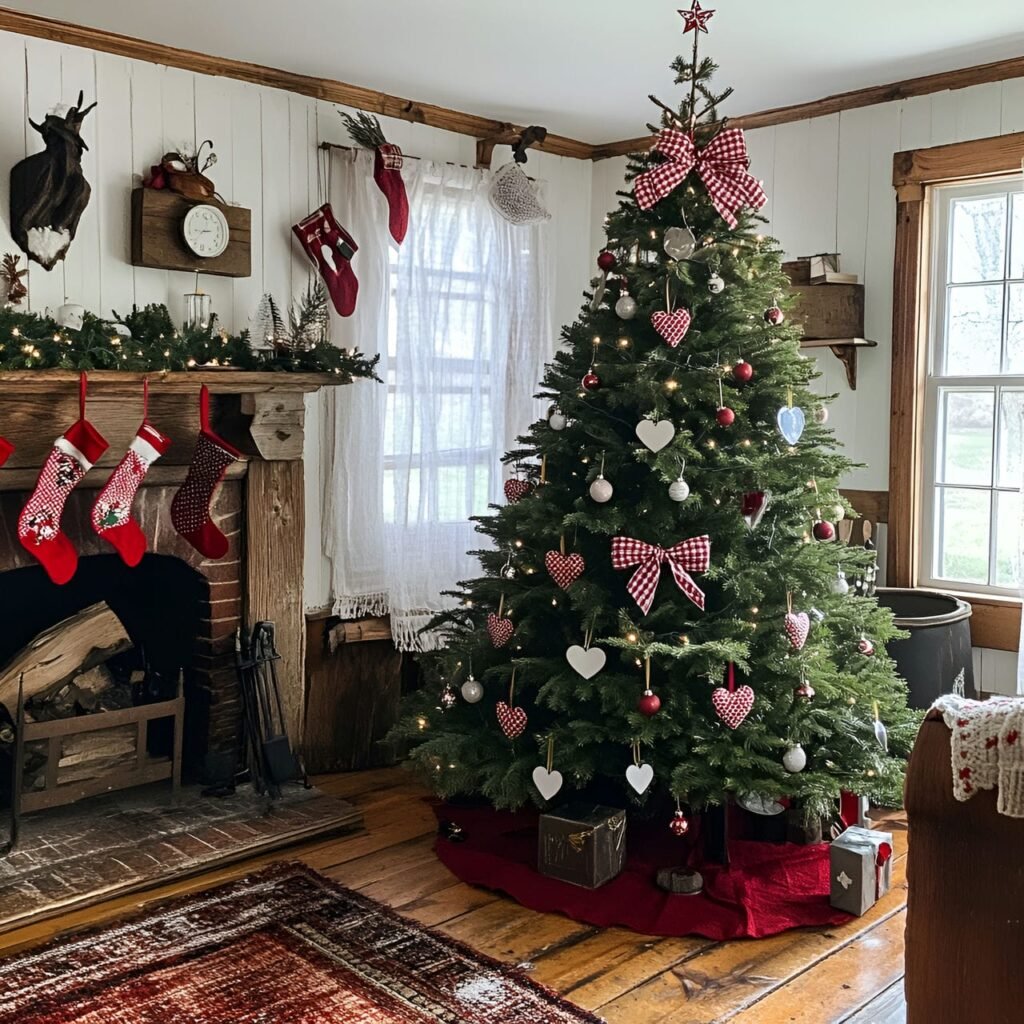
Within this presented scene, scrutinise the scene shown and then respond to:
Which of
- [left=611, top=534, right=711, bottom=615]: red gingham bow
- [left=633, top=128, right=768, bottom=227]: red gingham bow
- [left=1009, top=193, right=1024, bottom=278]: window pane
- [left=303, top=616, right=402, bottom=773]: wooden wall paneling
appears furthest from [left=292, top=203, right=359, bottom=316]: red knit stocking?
[left=1009, top=193, right=1024, bottom=278]: window pane

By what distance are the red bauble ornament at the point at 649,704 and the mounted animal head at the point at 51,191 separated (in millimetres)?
2102

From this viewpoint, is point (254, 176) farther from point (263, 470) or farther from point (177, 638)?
point (177, 638)

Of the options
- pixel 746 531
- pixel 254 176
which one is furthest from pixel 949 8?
pixel 254 176

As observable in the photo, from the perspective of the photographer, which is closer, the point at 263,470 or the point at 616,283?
the point at 616,283

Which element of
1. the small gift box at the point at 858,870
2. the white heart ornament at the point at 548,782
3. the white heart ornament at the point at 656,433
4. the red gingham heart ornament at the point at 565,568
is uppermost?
the white heart ornament at the point at 656,433

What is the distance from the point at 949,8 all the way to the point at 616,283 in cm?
120

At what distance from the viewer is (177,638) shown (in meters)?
3.75

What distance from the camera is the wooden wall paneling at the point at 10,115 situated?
323cm

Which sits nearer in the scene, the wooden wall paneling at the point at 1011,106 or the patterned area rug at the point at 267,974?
the patterned area rug at the point at 267,974

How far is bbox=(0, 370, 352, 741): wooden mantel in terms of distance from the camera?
3137 mm

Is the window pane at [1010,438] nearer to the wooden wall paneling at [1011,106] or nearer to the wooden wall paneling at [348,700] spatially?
the wooden wall paneling at [1011,106]

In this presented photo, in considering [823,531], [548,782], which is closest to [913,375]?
→ [823,531]

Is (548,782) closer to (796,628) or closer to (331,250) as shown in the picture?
(796,628)

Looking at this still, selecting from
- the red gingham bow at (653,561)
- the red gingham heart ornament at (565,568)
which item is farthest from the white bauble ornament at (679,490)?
the red gingham heart ornament at (565,568)
